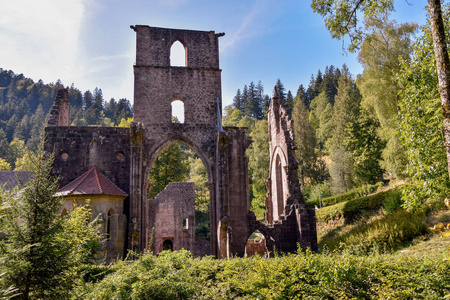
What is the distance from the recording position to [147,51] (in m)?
18.7

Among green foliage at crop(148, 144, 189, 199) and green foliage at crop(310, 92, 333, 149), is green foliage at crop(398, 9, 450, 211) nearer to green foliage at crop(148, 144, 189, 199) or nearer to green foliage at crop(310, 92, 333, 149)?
green foliage at crop(148, 144, 189, 199)

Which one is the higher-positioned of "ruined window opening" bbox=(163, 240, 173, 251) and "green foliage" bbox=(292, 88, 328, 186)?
"green foliage" bbox=(292, 88, 328, 186)

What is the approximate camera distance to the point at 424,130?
28.4 feet

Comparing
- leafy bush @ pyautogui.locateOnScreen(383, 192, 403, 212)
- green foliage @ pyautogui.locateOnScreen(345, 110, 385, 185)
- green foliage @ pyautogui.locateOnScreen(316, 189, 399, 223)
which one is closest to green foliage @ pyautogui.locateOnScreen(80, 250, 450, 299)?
leafy bush @ pyautogui.locateOnScreen(383, 192, 403, 212)

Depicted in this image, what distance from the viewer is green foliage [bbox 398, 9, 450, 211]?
26.8ft

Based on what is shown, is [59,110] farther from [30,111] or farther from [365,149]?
[30,111]

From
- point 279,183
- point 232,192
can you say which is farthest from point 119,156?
point 279,183

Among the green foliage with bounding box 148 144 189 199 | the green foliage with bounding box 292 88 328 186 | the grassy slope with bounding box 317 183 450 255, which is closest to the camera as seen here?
the grassy slope with bounding box 317 183 450 255

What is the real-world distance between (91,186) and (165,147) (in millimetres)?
4348

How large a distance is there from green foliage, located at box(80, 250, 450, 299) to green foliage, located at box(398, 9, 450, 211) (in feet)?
5.80

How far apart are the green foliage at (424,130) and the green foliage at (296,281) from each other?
1767 millimetres

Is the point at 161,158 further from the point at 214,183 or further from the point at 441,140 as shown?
the point at 441,140

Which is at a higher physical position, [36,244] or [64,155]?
[64,155]

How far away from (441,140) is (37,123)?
8760cm
